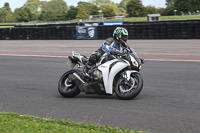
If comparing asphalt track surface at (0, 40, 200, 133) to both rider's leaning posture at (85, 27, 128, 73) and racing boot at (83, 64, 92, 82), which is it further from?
rider's leaning posture at (85, 27, 128, 73)

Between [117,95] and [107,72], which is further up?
[107,72]

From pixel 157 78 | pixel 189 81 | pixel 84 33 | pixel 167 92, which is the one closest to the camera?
pixel 167 92

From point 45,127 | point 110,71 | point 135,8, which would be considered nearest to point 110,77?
point 110,71

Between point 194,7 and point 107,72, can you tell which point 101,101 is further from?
point 194,7

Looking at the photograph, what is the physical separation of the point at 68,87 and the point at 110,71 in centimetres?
121

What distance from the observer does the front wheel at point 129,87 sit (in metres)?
6.73

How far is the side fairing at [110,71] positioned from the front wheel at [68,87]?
81cm

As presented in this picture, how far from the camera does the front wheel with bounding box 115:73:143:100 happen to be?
22.1 feet

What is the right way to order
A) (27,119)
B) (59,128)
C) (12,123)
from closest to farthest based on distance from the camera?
1. (59,128)
2. (12,123)
3. (27,119)

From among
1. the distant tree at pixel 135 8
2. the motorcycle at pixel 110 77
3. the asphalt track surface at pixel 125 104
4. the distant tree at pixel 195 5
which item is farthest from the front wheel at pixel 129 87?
the distant tree at pixel 135 8

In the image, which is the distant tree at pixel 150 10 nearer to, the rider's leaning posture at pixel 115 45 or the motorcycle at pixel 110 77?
the motorcycle at pixel 110 77

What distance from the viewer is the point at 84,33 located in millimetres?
31641

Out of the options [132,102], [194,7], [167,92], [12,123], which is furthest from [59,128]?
[194,7]

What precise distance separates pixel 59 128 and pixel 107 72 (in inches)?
95.7
